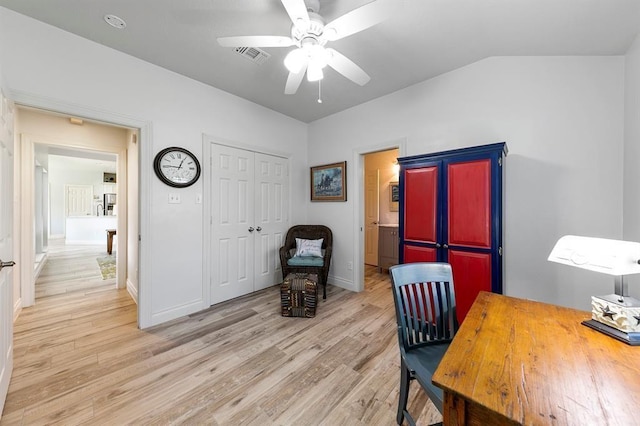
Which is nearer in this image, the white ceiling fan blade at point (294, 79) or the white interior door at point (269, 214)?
the white ceiling fan blade at point (294, 79)

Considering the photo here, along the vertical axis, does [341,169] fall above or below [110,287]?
above

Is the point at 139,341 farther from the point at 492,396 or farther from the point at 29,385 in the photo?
the point at 492,396

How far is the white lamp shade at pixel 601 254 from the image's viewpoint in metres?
0.97

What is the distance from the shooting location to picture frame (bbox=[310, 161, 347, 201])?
366 cm

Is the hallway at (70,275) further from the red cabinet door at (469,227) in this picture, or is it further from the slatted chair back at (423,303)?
the red cabinet door at (469,227)

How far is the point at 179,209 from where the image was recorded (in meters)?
2.73

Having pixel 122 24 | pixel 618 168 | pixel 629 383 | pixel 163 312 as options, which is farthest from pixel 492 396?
pixel 122 24

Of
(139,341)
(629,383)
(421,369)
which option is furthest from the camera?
(139,341)

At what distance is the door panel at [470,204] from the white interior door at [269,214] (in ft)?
8.05

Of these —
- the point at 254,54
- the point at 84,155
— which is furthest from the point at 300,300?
the point at 84,155

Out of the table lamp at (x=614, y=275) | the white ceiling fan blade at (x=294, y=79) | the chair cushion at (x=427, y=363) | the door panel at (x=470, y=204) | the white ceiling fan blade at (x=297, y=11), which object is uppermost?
the white ceiling fan blade at (x=297, y=11)

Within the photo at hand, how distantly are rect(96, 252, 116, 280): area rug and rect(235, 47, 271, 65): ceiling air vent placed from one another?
4.31m

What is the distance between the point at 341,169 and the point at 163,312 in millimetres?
2882

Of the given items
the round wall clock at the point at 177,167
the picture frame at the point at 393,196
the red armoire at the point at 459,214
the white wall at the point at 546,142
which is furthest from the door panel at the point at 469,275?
the round wall clock at the point at 177,167
